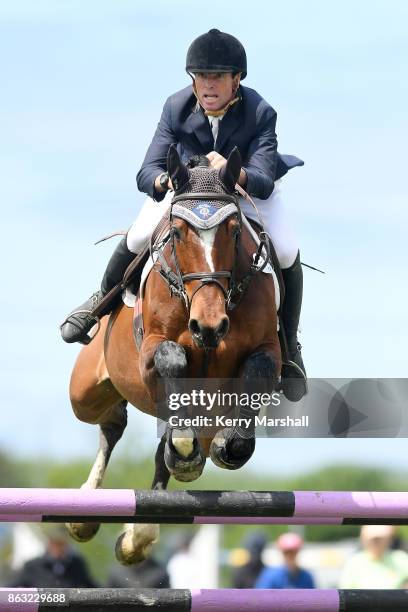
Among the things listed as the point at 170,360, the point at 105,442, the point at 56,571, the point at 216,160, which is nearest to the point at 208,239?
the point at 170,360

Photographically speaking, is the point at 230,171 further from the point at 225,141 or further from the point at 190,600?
the point at 190,600

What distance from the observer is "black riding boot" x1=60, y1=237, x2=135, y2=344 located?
788cm

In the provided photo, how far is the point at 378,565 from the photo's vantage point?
27.5 ft

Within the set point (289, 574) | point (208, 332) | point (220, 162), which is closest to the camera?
point (208, 332)

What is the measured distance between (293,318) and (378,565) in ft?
6.05

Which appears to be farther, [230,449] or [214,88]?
[214,88]

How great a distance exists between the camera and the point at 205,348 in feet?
20.8

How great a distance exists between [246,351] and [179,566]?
253 inches

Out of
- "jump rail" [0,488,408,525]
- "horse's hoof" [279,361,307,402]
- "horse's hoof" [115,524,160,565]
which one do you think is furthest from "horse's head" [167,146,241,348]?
"horse's hoof" [115,524,160,565]

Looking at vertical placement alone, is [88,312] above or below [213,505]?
below

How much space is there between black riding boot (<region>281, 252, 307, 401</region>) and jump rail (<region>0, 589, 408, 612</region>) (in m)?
1.96

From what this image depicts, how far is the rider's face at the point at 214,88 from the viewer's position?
7086mm

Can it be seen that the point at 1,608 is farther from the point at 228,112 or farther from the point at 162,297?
the point at 228,112

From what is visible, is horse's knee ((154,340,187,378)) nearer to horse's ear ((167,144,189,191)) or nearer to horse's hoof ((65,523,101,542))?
horse's ear ((167,144,189,191))
